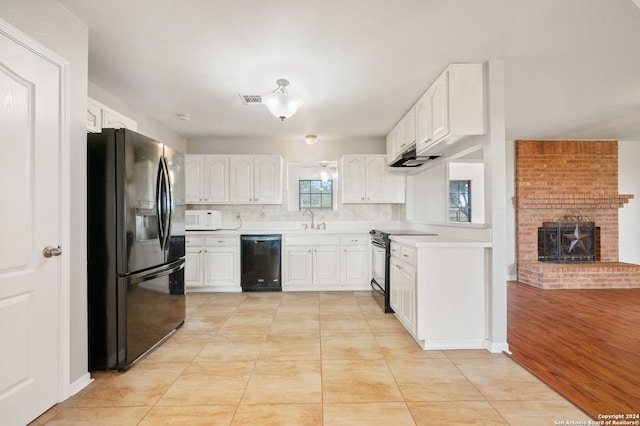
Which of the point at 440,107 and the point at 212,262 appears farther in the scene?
the point at 212,262

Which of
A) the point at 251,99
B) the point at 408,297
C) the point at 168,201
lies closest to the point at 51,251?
the point at 168,201

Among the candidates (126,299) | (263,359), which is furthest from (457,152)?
(126,299)

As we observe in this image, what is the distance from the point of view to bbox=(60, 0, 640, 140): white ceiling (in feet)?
6.44

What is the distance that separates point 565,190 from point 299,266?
4813 millimetres

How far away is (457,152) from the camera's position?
10.5ft

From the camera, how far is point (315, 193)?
5.41 m

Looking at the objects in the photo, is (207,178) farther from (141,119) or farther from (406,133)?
(406,133)

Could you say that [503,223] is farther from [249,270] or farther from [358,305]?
[249,270]

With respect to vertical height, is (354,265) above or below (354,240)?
below

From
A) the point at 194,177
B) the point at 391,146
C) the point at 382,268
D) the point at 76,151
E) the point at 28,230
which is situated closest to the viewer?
the point at 28,230

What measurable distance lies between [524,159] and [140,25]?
5.82m

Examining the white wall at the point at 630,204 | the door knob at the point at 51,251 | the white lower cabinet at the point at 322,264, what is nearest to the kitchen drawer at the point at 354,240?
the white lower cabinet at the point at 322,264

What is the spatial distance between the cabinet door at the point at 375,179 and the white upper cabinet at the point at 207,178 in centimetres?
234

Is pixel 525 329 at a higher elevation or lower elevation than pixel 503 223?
lower
